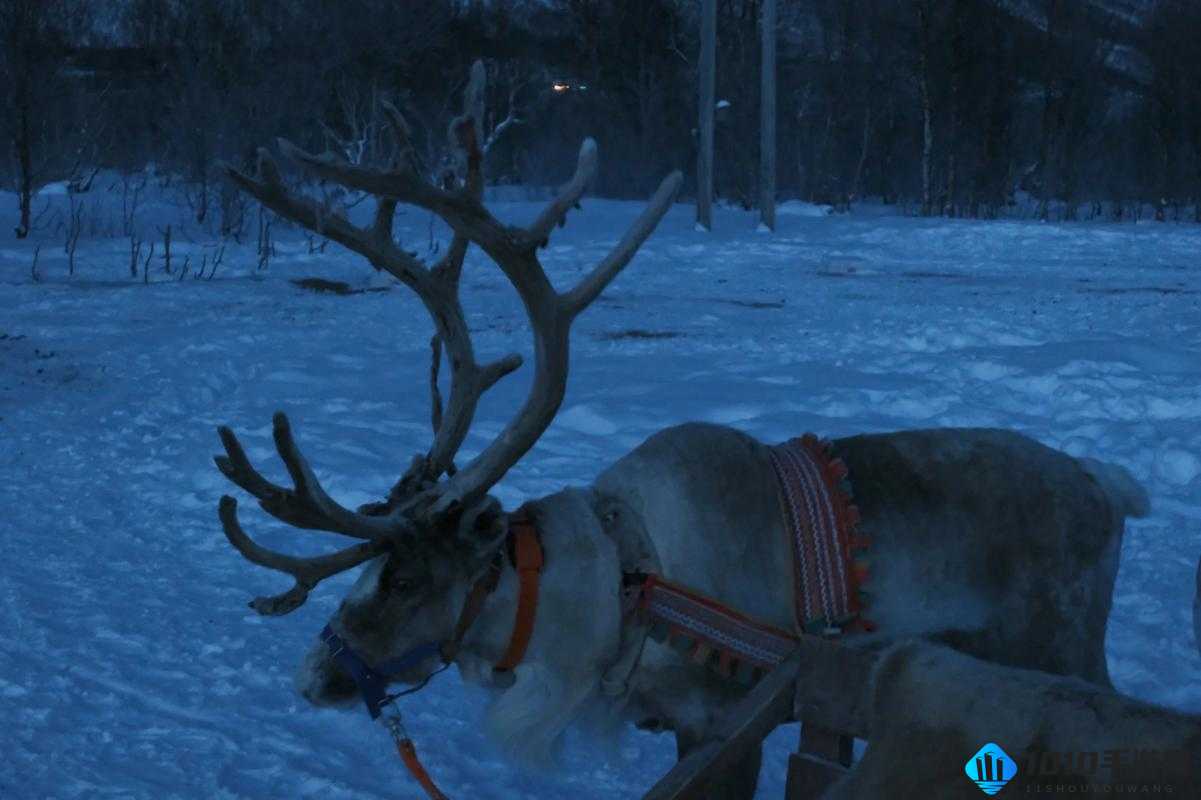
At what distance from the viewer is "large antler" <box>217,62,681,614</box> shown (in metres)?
2.90

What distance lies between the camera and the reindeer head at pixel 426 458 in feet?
9.50

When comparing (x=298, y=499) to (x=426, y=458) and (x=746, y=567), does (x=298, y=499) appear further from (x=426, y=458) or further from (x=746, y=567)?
(x=746, y=567)

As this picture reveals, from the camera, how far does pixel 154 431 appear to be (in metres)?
7.72

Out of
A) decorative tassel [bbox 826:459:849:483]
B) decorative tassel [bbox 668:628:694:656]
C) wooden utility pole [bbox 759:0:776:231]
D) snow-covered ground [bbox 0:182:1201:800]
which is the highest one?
wooden utility pole [bbox 759:0:776:231]

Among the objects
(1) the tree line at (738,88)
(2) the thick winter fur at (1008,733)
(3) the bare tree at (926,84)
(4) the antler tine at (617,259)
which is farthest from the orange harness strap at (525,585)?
(3) the bare tree at (926,84)

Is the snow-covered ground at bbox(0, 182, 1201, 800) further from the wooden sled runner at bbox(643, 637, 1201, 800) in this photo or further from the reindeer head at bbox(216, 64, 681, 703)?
the wooden sled runner at bbox(643, 637, 1201, 800)

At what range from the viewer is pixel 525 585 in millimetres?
2900

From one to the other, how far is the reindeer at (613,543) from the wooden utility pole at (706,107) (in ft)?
63.6

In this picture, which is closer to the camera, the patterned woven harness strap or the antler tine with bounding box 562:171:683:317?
the patterned woven harness strap

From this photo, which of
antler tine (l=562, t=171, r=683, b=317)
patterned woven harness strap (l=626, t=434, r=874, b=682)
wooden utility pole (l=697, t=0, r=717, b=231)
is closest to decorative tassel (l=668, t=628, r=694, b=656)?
patterned woven harness strap (l=626, t=434, r=874, b=682)

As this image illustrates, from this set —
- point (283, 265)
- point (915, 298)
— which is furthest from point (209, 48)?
point (915, 298)

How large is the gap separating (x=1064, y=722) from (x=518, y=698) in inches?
60.9

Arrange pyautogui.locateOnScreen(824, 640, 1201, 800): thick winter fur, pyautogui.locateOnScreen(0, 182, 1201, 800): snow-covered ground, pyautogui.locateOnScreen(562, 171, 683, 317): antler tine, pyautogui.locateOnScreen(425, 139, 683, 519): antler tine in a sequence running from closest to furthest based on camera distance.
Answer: pyautogui.locateOnScreen(824, 640, 1201, 800): thick winter fur, pyautogui.locateOnScreen(425, 139, 683, 519): antler tine, pyautogui.locateOnScreen(562, 171, 683, 317): antler tine, pyautogui.locateOnScreen(0, 182, 1201, 800): snow-covered ground

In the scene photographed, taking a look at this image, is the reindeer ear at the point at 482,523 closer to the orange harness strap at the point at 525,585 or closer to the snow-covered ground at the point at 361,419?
the orange harness strap at the point at 525,585
